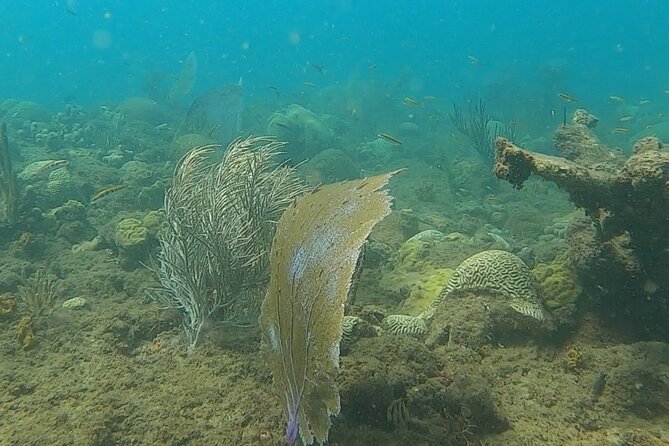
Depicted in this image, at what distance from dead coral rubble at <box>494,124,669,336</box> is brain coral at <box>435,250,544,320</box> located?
67 cm

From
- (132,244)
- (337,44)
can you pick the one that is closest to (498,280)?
(132,244)

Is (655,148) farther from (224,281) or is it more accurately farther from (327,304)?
(224,281)

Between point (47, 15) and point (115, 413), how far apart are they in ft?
649

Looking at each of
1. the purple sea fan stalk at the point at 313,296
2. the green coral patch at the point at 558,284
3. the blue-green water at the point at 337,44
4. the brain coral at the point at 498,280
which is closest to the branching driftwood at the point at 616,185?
the green coral patch at the point at 558,284

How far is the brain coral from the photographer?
4633 millimetres

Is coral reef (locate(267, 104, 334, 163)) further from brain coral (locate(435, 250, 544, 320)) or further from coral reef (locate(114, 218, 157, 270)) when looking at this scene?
brain coral (locate(435, 250, 544, 320))

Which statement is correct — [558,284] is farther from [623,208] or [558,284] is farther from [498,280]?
[623,208]

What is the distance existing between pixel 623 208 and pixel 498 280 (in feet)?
4.65

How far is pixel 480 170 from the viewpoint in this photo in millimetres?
14898

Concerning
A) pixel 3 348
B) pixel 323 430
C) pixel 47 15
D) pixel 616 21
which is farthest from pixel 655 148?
pixel 47 15

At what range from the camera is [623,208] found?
13.0 ft

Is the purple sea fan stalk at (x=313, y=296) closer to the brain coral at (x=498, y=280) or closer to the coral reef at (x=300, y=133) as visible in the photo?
the brain coral at (x=498, y=280)

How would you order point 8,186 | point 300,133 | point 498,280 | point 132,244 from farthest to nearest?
point 300,133 < point 8,186 < point 132,244 < point 498,280

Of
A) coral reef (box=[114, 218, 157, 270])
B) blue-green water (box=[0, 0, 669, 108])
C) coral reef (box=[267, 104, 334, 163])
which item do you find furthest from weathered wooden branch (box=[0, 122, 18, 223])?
blue-green water (box=[0, 0, 669, 108])
